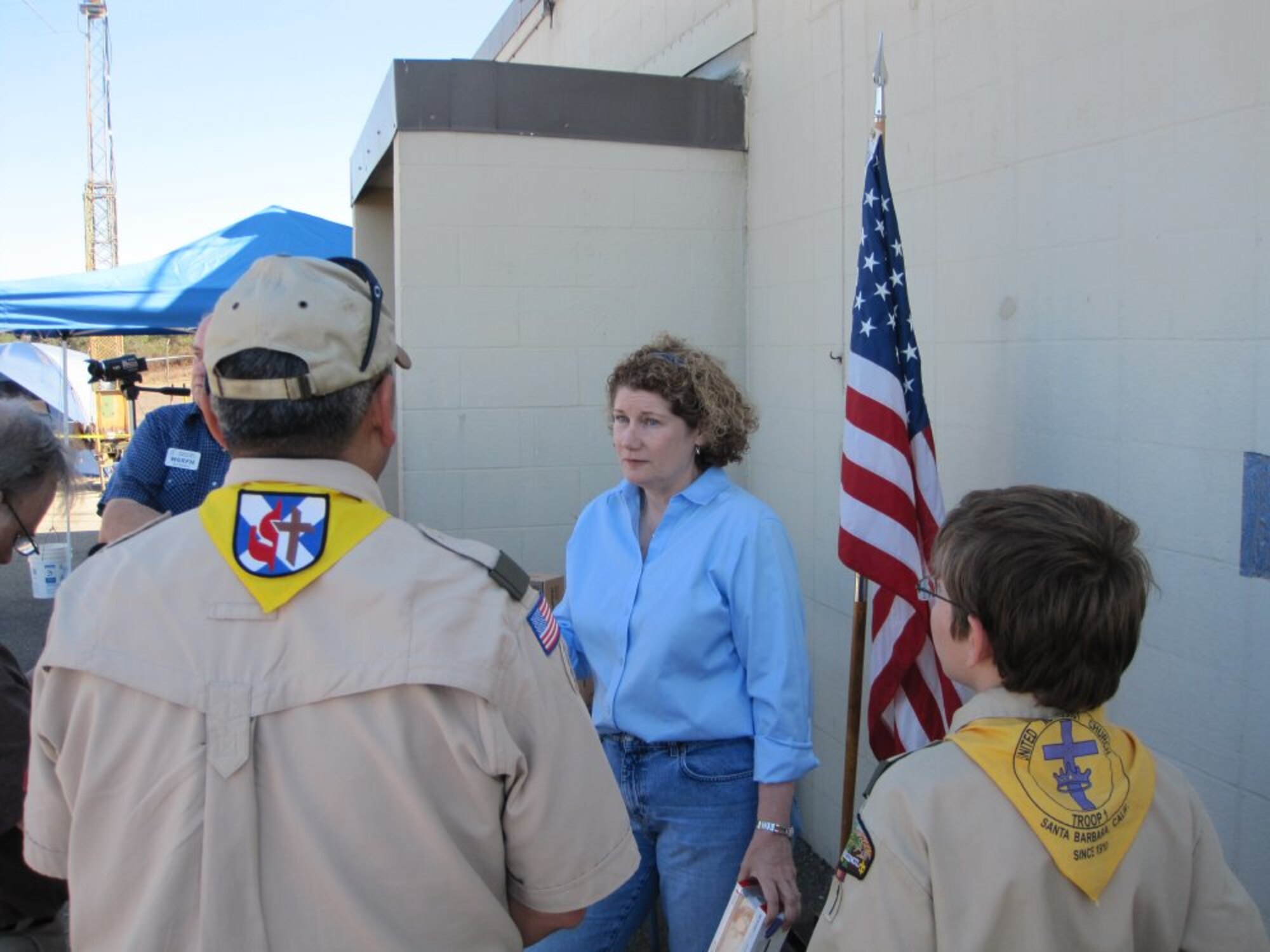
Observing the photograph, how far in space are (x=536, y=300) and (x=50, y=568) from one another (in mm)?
4881

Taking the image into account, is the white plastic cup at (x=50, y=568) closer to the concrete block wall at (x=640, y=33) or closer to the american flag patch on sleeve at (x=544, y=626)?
the concrete block wall at (x=640, y=33)

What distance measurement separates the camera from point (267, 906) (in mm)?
1300

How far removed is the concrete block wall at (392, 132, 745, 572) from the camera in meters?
4.58

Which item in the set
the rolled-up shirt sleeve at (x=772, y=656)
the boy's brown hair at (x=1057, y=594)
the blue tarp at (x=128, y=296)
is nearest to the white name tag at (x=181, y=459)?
the rolled-up shirt sleeve at (x=772, y=656)

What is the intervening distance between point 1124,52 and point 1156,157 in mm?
288

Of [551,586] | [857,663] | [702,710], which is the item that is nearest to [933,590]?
[702,710]

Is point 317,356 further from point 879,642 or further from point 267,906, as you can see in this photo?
point 879,642

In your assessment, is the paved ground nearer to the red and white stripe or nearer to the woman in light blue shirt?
the woman in light blue shirt

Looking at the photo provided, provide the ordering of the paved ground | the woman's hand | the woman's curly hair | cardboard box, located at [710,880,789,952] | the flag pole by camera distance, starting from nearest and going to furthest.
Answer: cardboard box, located at [710,880,789,952]
the woman's hand
the woman's curly hair
the flag pole
the paved ground

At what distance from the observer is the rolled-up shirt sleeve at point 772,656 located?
2.40 meters

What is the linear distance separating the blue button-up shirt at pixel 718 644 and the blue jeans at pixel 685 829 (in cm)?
5

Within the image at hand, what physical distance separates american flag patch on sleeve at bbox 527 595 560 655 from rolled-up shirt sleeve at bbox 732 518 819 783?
3.33 feet

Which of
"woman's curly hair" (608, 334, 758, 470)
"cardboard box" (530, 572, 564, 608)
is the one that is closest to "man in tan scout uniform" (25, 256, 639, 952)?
→ "woman's curly hair" (608, 334, 758, 470)

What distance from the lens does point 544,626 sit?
1.45 m
